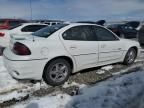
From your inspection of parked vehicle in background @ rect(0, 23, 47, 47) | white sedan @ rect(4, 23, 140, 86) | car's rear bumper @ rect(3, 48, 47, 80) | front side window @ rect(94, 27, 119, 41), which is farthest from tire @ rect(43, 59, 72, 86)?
parked vehicle in background @ rect(0, 23, 47, 47)

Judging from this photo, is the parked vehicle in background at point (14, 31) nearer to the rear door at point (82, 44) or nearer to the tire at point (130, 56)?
the rear door at point (82, 44)

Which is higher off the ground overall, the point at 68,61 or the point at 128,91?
the point at 68,61

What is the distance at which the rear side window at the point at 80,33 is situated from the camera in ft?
18.5

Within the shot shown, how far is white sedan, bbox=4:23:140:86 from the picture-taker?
4926 mm

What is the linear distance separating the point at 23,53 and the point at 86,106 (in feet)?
6.20

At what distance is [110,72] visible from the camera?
6.55 meters

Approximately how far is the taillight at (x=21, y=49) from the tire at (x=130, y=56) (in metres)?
3.62

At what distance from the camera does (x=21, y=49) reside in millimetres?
4930

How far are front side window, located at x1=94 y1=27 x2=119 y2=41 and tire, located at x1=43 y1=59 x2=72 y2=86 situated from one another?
1.40m

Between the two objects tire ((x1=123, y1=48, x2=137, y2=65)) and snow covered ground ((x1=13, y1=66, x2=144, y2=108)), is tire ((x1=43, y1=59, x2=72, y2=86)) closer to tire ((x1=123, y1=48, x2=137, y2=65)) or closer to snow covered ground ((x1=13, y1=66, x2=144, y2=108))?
snow covered ground ((x1=13, y1=66, x2=144, y2=108))

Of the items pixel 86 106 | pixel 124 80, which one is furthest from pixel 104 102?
pixel 124 80

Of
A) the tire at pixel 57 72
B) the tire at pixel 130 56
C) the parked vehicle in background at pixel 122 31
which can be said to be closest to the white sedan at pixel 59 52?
the tire at pixel 57 72

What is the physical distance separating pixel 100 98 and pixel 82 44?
73.5 inches

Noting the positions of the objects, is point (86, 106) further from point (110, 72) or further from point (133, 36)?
point (133, 36)
